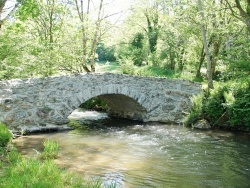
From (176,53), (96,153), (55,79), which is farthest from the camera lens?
(176,53)

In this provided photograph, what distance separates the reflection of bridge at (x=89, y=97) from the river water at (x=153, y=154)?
866 millimetres

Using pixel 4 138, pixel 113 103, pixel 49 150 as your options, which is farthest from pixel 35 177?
pixel 113 103

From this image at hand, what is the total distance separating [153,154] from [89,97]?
4487 mm

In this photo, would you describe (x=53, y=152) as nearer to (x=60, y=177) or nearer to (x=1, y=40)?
(x=60, y=177)

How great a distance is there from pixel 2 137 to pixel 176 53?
57.4 feet

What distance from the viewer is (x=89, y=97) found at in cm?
1266

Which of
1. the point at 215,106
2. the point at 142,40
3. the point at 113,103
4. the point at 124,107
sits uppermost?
the point at 142,40

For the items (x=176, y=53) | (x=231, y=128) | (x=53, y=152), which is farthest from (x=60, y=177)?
(x=176, y=53)

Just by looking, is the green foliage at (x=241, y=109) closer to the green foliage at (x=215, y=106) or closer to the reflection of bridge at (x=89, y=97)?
the green foliage at (x=215, y=106)

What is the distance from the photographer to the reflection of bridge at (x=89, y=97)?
11.0 meters

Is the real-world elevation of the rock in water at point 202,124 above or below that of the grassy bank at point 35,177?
below

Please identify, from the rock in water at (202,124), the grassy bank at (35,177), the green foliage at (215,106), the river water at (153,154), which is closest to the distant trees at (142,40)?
the green foliage at (215,106)

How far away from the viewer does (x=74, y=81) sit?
12.2 metres

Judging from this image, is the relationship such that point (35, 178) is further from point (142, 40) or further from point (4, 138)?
point (142, 40)
